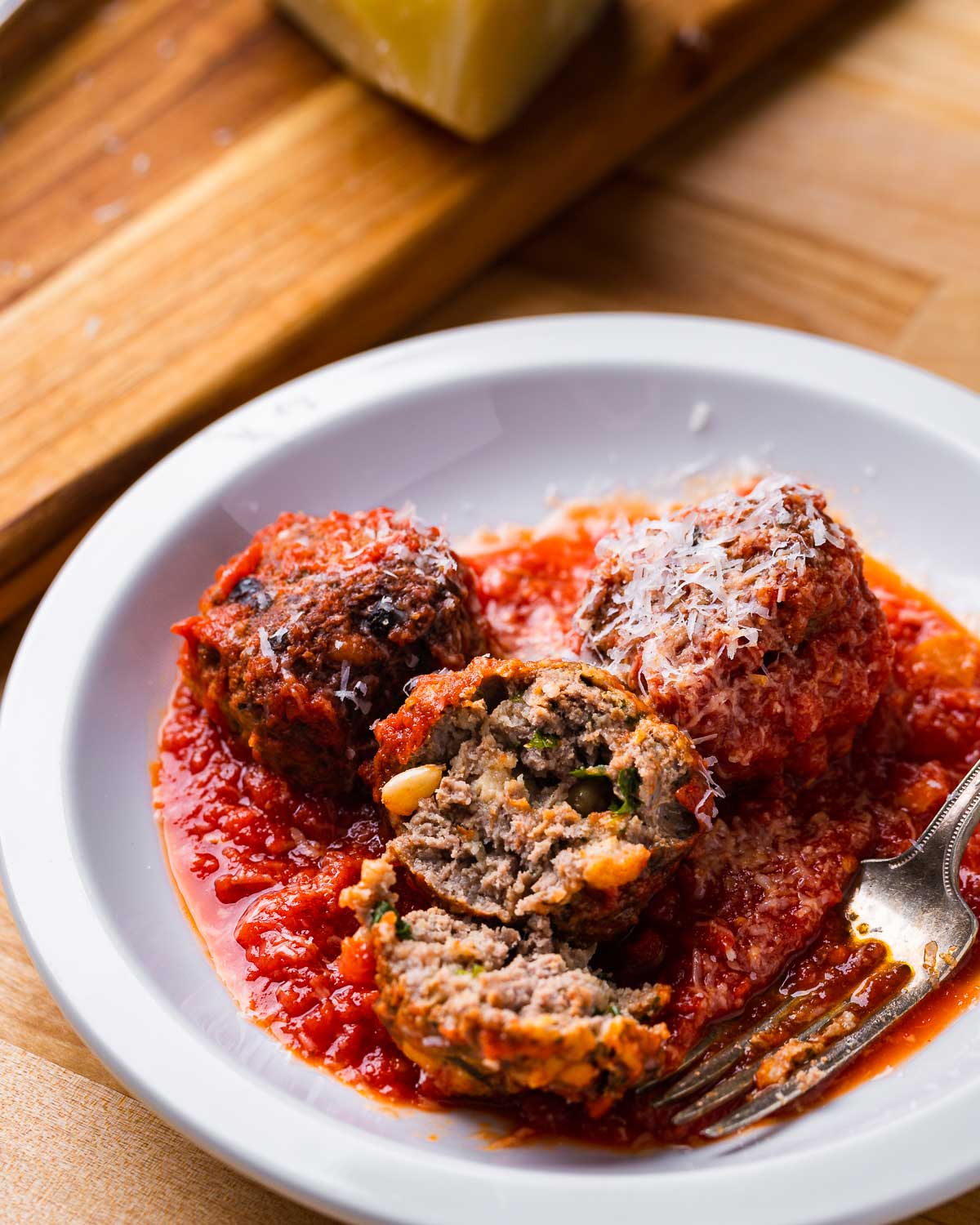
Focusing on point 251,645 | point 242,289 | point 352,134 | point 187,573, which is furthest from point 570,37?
point 251,645

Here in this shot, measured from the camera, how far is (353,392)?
5621 mm

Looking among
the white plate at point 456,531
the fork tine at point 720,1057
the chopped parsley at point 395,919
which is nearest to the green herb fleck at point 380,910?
the chopped parsley at point 395,919

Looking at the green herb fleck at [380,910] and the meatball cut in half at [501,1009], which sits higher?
the green herb fleck at [380,910]

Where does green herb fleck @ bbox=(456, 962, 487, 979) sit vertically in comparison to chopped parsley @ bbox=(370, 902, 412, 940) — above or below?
below

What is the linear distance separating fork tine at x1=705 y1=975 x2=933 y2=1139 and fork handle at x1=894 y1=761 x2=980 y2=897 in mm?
401

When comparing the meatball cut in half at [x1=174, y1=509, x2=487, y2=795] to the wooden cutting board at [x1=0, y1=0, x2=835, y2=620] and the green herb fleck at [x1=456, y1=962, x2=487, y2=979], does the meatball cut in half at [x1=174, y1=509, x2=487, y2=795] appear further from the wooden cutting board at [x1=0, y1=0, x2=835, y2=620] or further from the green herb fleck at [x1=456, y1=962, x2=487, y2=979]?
the wooden cutting board at [x1=0, y1=0, x2=835, y2=620]

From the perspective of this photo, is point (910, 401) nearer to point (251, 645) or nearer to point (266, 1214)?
point (251, 645)

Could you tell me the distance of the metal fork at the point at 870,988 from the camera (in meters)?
3.82

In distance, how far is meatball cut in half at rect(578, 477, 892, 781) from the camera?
422 cm

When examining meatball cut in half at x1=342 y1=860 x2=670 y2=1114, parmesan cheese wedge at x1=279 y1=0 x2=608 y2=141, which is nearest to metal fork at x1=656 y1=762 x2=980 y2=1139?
meatball cut in half at x1=342 y1=860 x2=670 y2=1114

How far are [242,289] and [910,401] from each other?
3.13 m

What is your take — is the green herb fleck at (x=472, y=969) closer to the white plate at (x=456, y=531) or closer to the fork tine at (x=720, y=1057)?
the white plate at (x=456, y=531)

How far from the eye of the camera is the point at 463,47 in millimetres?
6488

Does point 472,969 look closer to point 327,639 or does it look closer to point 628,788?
point 628,788
